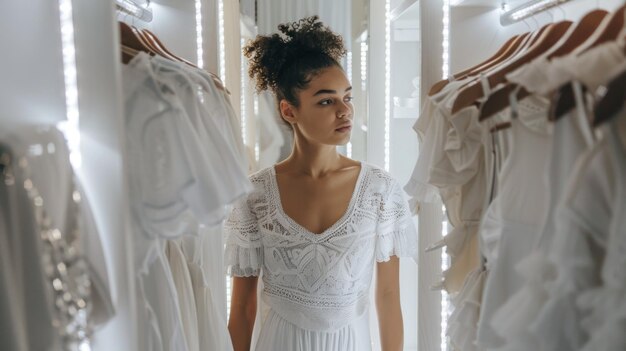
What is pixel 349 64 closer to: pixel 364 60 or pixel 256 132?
pixel 364 60

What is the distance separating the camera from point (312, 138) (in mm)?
1164

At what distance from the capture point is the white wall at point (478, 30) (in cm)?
102

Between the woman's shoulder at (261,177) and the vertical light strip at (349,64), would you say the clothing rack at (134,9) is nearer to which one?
the woman's shoulder at (261,177)

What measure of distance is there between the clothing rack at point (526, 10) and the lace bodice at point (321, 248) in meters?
0.41

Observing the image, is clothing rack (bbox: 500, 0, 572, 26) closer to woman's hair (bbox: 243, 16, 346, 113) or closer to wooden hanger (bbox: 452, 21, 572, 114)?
wooden hanger (bbox: 452, 21, 572, 114)

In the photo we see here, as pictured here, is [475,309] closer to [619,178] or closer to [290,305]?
[619,178]

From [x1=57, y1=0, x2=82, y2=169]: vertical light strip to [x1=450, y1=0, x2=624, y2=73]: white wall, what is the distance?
0.67 meters

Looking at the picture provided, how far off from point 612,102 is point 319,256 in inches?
28.9

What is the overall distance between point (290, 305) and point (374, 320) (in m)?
0.42

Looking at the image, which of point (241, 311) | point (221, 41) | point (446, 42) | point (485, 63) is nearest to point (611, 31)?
point (485, 63)

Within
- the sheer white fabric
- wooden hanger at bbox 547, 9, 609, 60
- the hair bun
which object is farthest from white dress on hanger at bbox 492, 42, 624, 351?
the hair bun

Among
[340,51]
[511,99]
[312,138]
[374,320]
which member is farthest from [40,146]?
[374,320]

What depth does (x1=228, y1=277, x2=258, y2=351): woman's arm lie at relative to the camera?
3.93ft

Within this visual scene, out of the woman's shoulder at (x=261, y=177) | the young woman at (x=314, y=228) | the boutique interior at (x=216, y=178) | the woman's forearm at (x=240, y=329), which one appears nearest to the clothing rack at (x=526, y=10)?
the boutique interior at (x=216, y=178)
